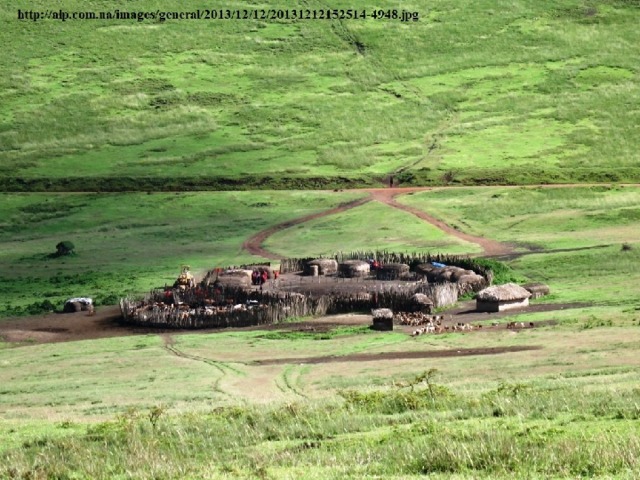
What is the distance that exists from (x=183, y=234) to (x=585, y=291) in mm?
35262

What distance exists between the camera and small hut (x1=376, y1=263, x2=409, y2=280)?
221 ft

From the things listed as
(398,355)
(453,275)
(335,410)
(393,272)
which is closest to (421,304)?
(453,275)

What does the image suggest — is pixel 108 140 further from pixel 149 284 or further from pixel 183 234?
pixel 149 284

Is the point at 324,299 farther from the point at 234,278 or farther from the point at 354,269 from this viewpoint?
the point at 354,269

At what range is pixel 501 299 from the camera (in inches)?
2258

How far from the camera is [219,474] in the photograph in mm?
22328

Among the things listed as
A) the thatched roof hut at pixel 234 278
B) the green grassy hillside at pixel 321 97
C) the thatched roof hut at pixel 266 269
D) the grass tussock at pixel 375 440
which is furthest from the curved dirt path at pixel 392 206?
the grass tussock at pixel 375 440

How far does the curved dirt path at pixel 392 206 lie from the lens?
3083 inches

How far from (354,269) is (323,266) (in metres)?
2.57

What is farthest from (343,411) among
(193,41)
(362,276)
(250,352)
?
(193,41)

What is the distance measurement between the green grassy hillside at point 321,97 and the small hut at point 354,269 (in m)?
40.5

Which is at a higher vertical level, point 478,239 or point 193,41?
point 193,41

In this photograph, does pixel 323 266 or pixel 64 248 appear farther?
pixel 64 248

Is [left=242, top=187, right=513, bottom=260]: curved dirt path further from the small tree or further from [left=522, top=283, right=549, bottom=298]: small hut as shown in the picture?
[left=522, top=283, right=549, bottom=298]: small hut
